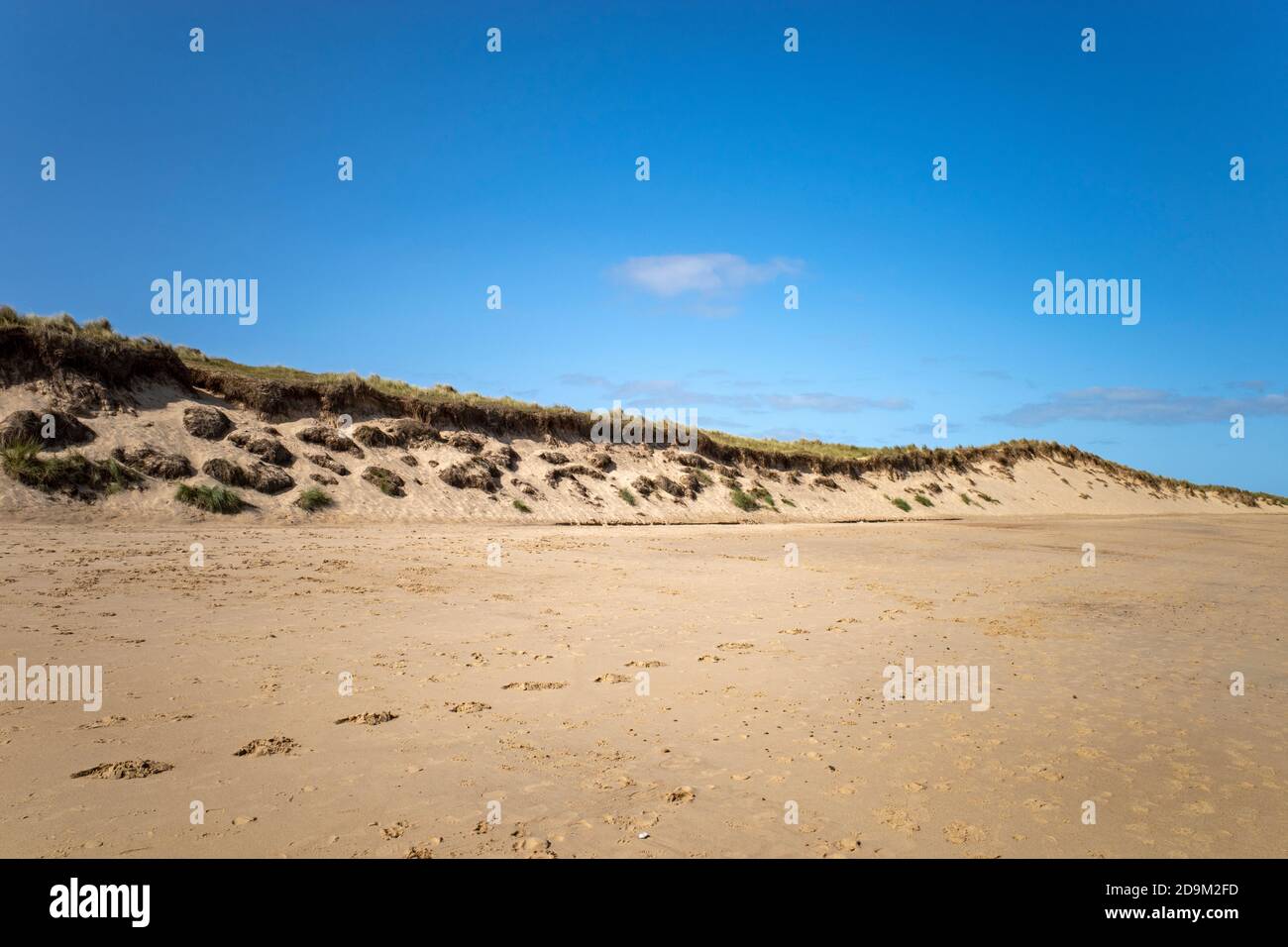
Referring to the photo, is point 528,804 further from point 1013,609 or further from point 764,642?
point 1013,609

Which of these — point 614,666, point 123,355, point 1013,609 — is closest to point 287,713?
point 614,666

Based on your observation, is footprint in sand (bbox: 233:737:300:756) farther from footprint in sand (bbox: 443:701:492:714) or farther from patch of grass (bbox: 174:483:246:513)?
patch of grass (bbox: 174:483:246:513)

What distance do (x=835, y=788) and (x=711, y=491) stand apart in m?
29.3

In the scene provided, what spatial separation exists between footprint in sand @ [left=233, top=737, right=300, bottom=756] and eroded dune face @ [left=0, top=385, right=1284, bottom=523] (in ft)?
55.7

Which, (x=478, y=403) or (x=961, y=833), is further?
(x=478, y=403)

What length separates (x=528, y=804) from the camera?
14.5 ft

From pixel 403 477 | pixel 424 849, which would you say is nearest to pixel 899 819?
pixel 424 849

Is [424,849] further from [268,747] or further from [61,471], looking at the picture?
[61,471]

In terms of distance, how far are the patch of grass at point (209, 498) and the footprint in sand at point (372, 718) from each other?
1735cm

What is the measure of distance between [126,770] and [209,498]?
1817 centimetres

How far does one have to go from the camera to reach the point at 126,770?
4.68 meters

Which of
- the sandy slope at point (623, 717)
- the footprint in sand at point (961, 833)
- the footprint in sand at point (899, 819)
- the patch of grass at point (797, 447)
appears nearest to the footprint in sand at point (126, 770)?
the sandy slope at point (623, 717)

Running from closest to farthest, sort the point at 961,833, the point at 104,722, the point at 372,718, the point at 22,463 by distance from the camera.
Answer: the point at 961,833 → the point at 104,722 → the point at 372,718 → the point at 22,463

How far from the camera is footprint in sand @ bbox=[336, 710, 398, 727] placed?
18.9ft
